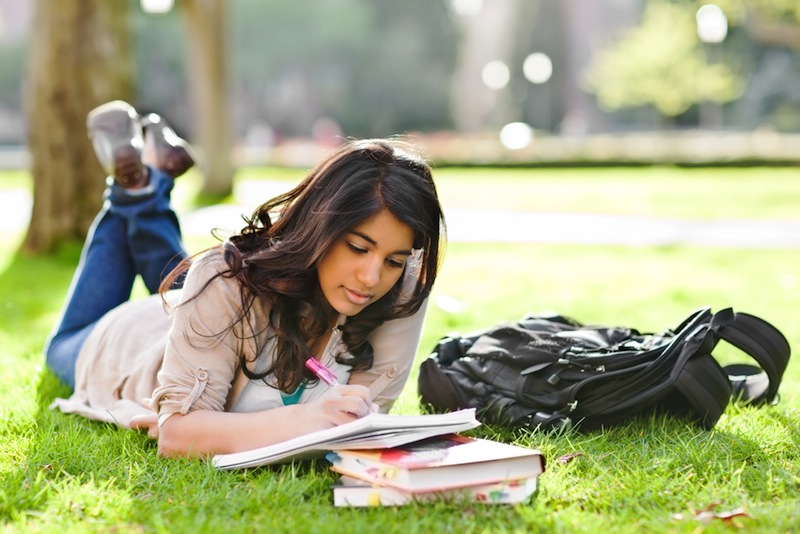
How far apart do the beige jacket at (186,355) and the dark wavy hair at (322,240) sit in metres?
0.05

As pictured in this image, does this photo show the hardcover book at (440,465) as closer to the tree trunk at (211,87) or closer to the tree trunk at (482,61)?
Result: the tree trunk at (211,87)

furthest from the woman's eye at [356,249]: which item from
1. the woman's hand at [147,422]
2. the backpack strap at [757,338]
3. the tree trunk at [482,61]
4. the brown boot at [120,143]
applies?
the tree trunk at [482,61]

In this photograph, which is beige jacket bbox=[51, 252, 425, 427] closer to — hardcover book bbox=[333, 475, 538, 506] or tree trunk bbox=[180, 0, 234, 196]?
hardcover book bbox=[333, 475, 538, 506]

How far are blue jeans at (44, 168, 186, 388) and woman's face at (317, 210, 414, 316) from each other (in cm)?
134

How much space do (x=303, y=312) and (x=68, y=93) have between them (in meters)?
5.61

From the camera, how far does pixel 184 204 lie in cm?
1322

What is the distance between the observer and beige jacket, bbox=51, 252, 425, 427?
2734 millimetres

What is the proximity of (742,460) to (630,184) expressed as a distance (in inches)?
579

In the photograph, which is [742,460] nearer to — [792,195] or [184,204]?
[184,204]

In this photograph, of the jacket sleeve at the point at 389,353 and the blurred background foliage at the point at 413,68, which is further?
the blurred background foliage at the point at 413,68

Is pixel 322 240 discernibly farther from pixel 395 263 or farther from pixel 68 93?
pixel 68 93

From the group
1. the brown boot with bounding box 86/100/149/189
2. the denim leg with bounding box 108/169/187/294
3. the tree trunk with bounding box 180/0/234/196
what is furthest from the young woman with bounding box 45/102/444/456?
the tree trunk with bounding box 180/0/234/196

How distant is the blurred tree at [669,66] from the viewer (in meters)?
29.6

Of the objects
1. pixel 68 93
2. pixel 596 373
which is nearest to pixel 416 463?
pixel 596 373
